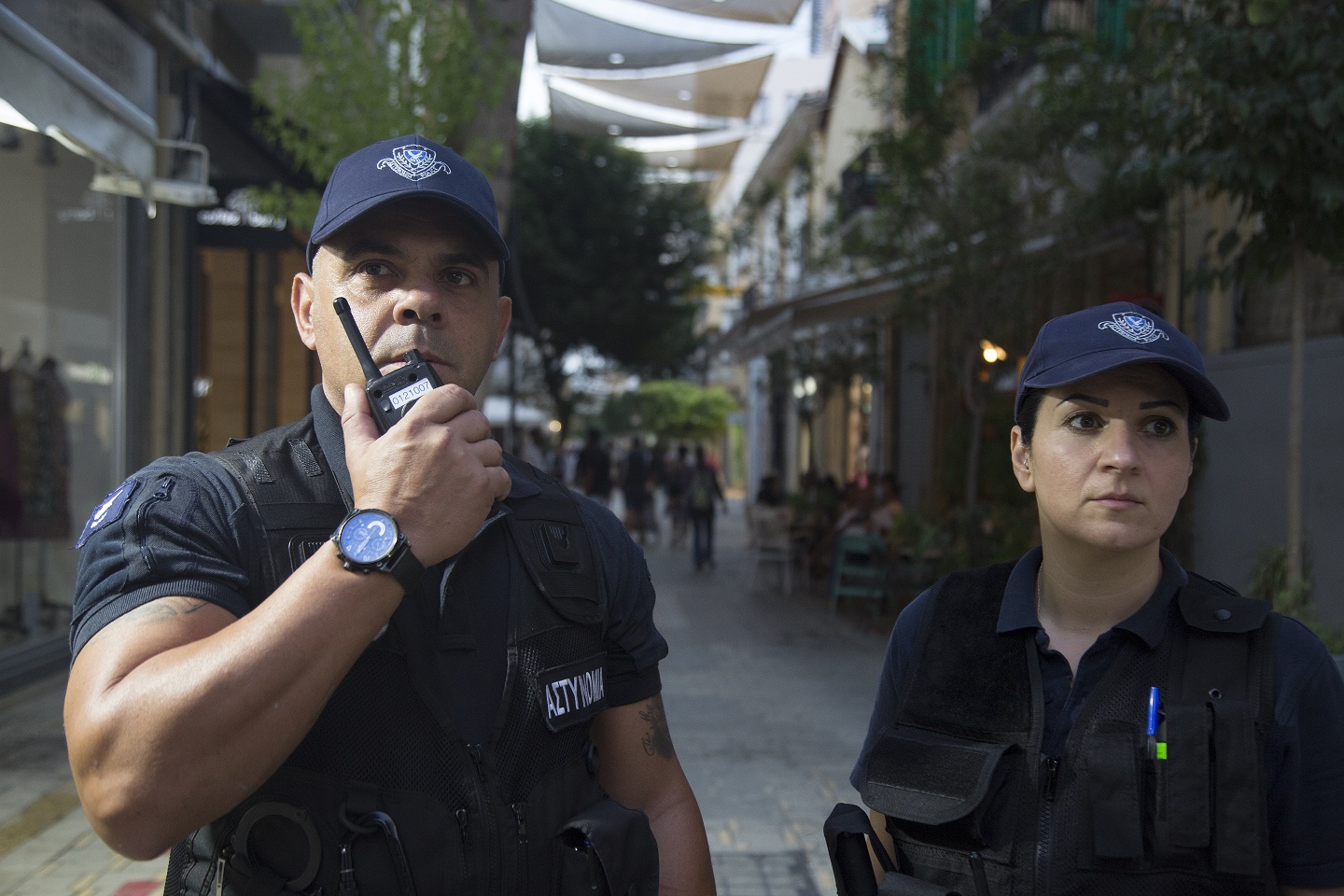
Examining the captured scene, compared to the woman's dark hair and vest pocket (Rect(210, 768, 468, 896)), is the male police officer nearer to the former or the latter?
vest pocket (Rect(210, 768, 468, 896))

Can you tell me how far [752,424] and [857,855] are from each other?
42.3m

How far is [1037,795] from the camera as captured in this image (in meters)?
1.88

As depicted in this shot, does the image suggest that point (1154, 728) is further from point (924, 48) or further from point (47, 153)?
point (924, 48)

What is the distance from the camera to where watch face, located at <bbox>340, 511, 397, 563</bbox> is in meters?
1.35

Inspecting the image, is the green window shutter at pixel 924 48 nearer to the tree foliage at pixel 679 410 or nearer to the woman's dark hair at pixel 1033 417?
the woman's dark hair at pixel 1033 417

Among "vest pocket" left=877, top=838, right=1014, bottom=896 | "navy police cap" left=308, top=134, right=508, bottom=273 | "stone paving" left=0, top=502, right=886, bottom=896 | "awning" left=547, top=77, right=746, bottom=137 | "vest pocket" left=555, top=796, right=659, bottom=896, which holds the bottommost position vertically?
"stone paving" left=0, top=502, right=886, bottom=896

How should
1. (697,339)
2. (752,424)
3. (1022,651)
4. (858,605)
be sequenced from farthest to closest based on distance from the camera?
(752,424) → (697,339) → (858,605) → (1022,651)

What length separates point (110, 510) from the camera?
152 cm

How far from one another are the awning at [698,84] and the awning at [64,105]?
11296 mm

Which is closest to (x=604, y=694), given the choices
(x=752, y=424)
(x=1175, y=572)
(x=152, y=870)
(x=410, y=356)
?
(x=410, y=356)

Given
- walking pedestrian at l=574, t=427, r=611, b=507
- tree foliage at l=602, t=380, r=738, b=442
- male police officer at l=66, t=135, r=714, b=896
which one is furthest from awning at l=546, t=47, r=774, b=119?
tree foliage at l=602, t=380, r=738, b=442

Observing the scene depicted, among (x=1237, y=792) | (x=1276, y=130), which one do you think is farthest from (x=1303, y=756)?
(x=1276, y=130)

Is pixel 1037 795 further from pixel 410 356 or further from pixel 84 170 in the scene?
pixel 84 170

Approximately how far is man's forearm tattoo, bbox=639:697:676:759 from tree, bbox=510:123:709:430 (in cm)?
2674
